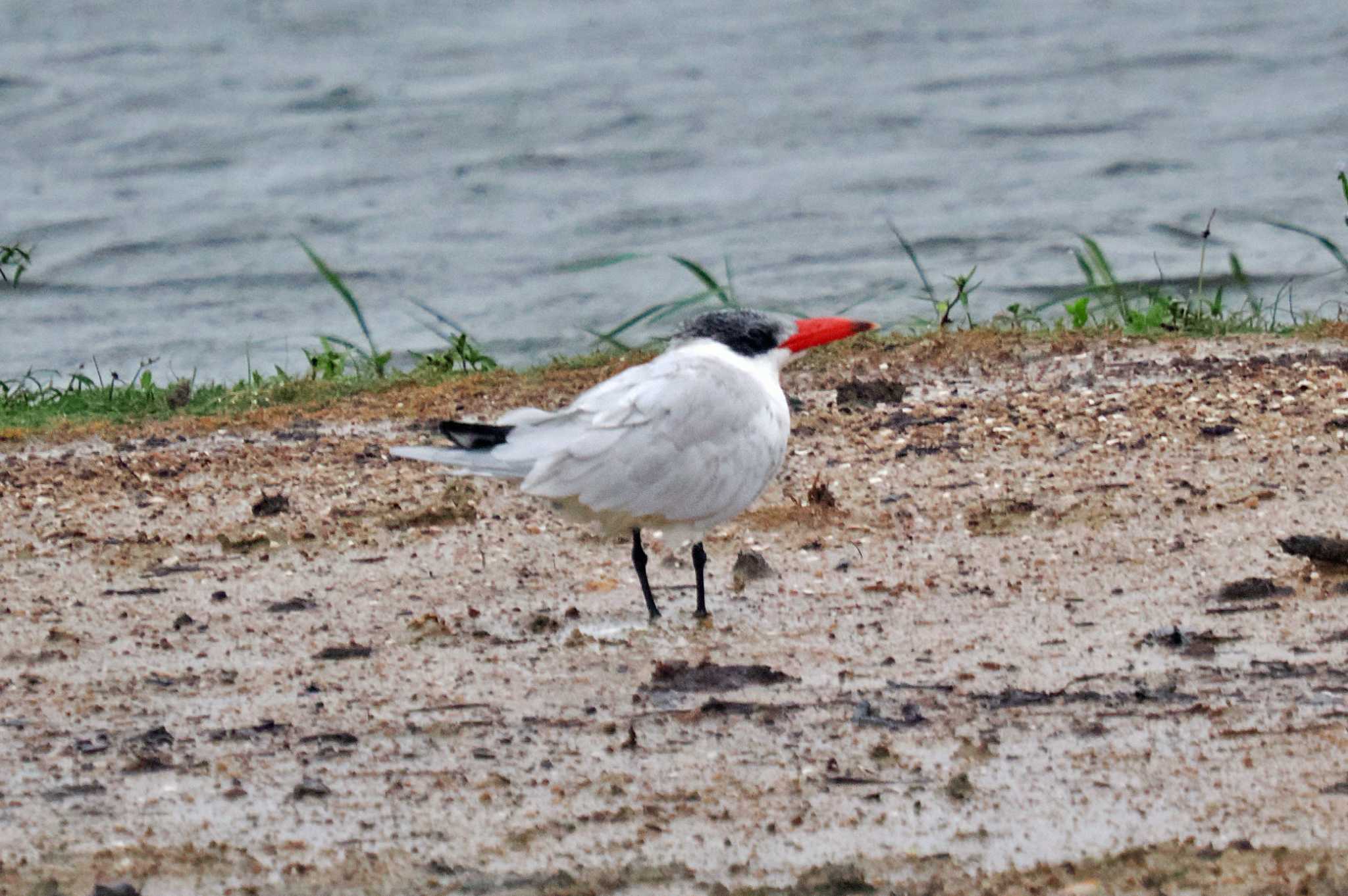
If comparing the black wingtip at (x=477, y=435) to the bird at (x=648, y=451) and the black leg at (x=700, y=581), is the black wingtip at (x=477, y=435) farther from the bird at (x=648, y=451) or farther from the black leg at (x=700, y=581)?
the black leg at (x=700, y=581)

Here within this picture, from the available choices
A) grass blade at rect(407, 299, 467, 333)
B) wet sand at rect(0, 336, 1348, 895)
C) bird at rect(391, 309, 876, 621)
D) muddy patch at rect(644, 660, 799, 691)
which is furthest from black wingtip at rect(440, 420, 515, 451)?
grass blade at rect(407, 299, 467, 333)

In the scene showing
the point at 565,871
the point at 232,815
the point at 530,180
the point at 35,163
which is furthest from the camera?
the point at 35,163

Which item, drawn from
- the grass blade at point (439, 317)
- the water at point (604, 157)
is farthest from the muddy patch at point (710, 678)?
the water at point (604, 157)

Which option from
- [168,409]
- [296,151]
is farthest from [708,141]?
[168,409]

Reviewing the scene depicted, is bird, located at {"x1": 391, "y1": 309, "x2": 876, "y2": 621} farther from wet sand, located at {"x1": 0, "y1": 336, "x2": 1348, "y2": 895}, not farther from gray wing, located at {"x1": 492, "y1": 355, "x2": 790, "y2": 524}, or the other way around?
wet sand, located at {"x1": 0, "y1": 336, "x2": 1348, "y2": 895}

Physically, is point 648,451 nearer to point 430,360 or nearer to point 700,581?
point 700,581

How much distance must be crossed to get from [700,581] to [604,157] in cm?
909

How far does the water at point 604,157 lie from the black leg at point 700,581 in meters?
4.02

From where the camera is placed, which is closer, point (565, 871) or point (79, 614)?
point (565, 871)

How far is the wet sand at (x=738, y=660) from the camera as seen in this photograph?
2.74 metres

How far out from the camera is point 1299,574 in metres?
3.93

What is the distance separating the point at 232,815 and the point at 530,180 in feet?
32.6

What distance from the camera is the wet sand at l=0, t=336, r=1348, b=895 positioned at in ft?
9.00

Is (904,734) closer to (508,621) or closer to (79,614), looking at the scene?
(508,621)
